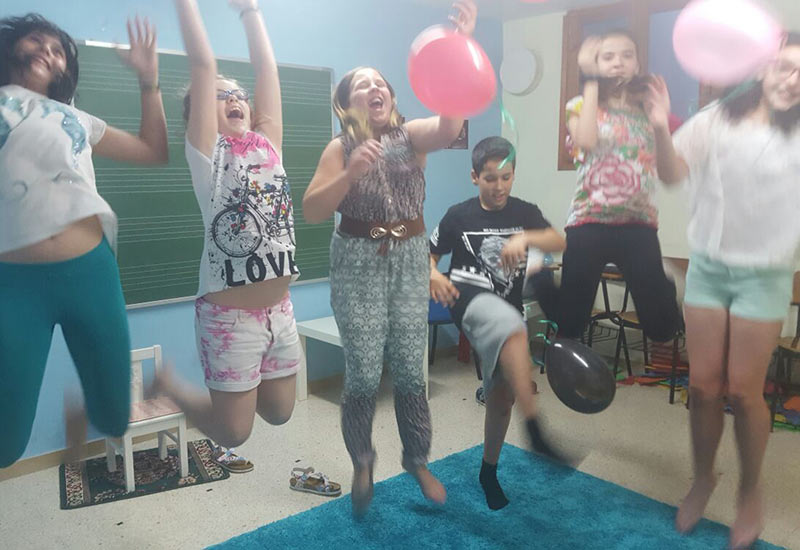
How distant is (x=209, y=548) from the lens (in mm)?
2221

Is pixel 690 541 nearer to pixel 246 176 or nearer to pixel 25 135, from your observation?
pixel 246 176

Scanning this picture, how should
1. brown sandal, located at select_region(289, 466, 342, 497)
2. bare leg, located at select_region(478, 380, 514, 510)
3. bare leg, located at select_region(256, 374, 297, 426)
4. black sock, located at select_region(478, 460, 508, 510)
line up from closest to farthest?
bare leg, located at select_region(256, 374, 297, 426) < bare leg, located at select_region(478, 380, 514, 510) < black sock, located at select_region(478, 460, 508, 510) < brown sandal, located at select_region(289, 466, 342, 497)

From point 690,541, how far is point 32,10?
7.67 ft

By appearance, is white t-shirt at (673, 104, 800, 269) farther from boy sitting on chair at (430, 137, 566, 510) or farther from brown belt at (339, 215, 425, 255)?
brown belt at (339, 215, 425, 255)

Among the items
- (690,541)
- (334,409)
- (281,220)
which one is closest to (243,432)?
(281,220)

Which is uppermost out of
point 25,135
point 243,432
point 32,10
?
point 32,10

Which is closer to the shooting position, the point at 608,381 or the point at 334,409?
the point at 608,381

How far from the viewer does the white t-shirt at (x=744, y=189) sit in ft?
4.28

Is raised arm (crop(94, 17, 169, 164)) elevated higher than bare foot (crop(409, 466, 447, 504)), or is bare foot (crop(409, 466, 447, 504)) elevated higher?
raised arm (crop(94, 17, 169, 164))

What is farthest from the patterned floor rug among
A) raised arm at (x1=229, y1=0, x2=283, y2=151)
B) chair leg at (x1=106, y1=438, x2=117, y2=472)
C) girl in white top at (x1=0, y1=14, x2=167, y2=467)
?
raised arm at (x1=229, y1=0, x2=283, y2=151)

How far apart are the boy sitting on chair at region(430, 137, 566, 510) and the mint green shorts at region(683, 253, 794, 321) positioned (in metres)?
0.30

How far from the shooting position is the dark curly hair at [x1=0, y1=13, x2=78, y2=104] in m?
1.14

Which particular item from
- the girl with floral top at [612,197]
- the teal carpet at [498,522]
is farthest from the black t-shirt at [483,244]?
the teal carpet at [498,522]

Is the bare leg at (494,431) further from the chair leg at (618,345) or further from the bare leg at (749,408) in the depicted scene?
the bare leg at (749,408)
